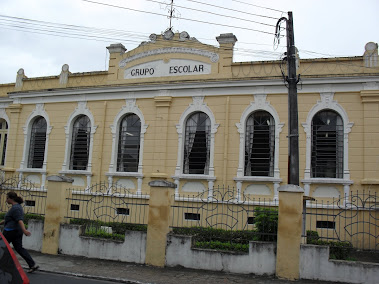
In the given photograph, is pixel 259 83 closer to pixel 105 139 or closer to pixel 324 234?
pixel 324 234

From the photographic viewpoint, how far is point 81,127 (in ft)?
57.9

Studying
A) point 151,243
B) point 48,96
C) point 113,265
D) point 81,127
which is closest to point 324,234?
point 151,243

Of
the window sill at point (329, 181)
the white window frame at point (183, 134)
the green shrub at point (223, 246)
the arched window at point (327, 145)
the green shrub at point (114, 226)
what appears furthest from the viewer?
the white window frame at point (183, 134)

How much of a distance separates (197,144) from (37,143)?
27.5ft

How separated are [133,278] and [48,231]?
3.64 meters

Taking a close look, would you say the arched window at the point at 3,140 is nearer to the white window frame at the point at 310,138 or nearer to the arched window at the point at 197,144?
the arched window at the point at 197,144

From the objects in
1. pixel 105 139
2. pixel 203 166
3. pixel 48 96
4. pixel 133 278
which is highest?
pixel 48 96

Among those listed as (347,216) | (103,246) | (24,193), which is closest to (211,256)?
(103,246)

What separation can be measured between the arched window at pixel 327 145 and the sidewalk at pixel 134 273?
6434 mm

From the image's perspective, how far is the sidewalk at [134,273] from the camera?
825cm

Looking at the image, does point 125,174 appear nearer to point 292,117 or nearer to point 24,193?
point 24,193

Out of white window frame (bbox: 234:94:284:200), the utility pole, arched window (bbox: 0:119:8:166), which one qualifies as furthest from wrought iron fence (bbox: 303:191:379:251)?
arched window (bbox: 0:119:8:166)

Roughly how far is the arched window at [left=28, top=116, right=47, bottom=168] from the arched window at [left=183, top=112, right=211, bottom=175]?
7.47 metres

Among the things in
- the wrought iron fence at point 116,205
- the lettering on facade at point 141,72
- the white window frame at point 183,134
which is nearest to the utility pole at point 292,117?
the white window frame at point 183,134
